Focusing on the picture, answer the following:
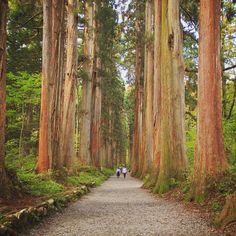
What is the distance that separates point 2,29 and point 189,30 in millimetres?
12357

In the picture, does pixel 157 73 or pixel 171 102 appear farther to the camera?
pixel 157 73

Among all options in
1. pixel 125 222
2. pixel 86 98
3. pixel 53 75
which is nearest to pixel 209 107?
pixel 125 222

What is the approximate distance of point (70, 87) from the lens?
696 inches

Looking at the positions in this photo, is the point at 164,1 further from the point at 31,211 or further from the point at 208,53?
the point at 31,211

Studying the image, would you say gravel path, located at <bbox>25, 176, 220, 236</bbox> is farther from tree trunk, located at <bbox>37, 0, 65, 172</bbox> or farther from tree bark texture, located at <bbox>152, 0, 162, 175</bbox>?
tree bark texture, located at <bbox>152, 0, 162, 175</bbox>

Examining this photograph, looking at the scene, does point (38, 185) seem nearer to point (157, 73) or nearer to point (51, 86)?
point (51, 86)

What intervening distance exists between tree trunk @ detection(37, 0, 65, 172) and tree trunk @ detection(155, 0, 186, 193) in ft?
13.6

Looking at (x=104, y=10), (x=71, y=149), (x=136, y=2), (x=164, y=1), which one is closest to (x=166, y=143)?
(x=164, y=1)

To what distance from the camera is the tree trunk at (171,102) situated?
1303cm

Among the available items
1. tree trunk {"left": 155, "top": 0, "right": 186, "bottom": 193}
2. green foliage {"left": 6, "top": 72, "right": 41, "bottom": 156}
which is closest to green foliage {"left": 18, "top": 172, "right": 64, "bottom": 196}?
tree trunk {"left": 155, "top": 0, "right": 186, "bottom": 193}

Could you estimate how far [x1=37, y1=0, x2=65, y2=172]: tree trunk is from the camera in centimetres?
1324

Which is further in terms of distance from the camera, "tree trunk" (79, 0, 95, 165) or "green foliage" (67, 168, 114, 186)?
"tree trunk" (79, 0, 95, 165)

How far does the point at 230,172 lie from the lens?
8.88 metres

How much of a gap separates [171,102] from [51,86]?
4535mm
